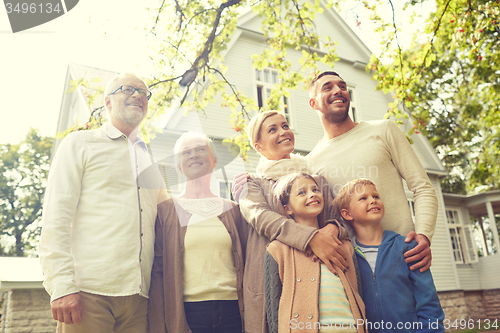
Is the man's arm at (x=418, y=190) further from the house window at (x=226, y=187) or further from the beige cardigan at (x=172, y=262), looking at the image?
the house window at (x=226, y=187)

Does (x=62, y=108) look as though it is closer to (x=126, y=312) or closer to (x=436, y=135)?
(x=126, y=312)

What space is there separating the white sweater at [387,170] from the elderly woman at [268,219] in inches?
6.9

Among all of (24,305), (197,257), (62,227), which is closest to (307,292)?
(197,257)

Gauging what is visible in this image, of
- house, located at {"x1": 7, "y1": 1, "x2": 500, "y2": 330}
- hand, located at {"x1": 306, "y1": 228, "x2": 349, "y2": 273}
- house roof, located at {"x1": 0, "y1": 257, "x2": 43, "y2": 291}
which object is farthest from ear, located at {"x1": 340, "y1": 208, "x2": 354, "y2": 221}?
house roof, located at {"x1": 0, "y1": 257, "x2": 43, "y2": 291}

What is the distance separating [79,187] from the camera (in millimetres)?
2305

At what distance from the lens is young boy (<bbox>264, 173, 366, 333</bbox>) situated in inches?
75.0

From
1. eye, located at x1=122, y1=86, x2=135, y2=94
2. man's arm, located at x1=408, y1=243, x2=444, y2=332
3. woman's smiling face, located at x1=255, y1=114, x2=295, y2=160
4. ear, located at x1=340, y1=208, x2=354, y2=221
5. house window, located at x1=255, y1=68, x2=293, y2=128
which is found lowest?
man's arm, located at x1=408, y1=243, x2=444, y2=332

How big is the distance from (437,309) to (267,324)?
881 mm

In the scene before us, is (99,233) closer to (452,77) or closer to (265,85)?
(265,85)

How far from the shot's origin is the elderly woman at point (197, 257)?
229 cm

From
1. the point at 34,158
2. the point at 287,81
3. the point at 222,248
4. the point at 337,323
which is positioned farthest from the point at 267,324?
the point at 34,158

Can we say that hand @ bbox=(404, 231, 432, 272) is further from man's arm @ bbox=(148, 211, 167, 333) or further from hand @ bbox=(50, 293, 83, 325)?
hand @ bbox=(50, 293, 83, 325)

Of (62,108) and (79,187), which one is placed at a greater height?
(62,108)

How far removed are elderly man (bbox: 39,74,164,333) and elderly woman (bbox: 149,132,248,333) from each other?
95 millimetres
